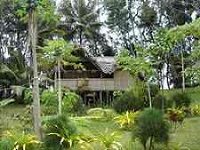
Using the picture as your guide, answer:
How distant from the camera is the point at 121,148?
13.5 metres

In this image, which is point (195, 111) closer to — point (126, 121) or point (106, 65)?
point (126, 121)

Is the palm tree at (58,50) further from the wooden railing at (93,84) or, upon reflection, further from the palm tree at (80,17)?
the palm tree at (80,17)

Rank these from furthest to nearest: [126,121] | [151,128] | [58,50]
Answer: [126,121]
[58,50]
[151,128]

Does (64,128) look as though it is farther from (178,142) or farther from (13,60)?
(13,60)

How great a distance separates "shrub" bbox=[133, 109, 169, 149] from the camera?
13.1 metres

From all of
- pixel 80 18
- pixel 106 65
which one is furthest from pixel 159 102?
pixel 80 18

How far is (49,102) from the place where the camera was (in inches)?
861

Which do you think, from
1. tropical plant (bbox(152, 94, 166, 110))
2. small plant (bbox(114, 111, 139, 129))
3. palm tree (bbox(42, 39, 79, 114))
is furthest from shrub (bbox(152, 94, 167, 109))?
palm tree (bbox(42, 39, 79, 114))

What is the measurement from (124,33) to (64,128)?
1036 inches

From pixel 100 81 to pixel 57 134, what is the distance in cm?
1763

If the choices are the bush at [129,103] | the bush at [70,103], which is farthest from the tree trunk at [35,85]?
the bush at [129,103]

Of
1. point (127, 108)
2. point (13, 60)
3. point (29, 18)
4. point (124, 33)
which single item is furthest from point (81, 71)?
point (29, 18)

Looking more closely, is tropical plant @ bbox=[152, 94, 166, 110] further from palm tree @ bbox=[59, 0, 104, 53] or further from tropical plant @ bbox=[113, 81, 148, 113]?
palm tree @ bbox=[59, 0, 104, 53]

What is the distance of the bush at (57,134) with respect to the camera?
13492mm
